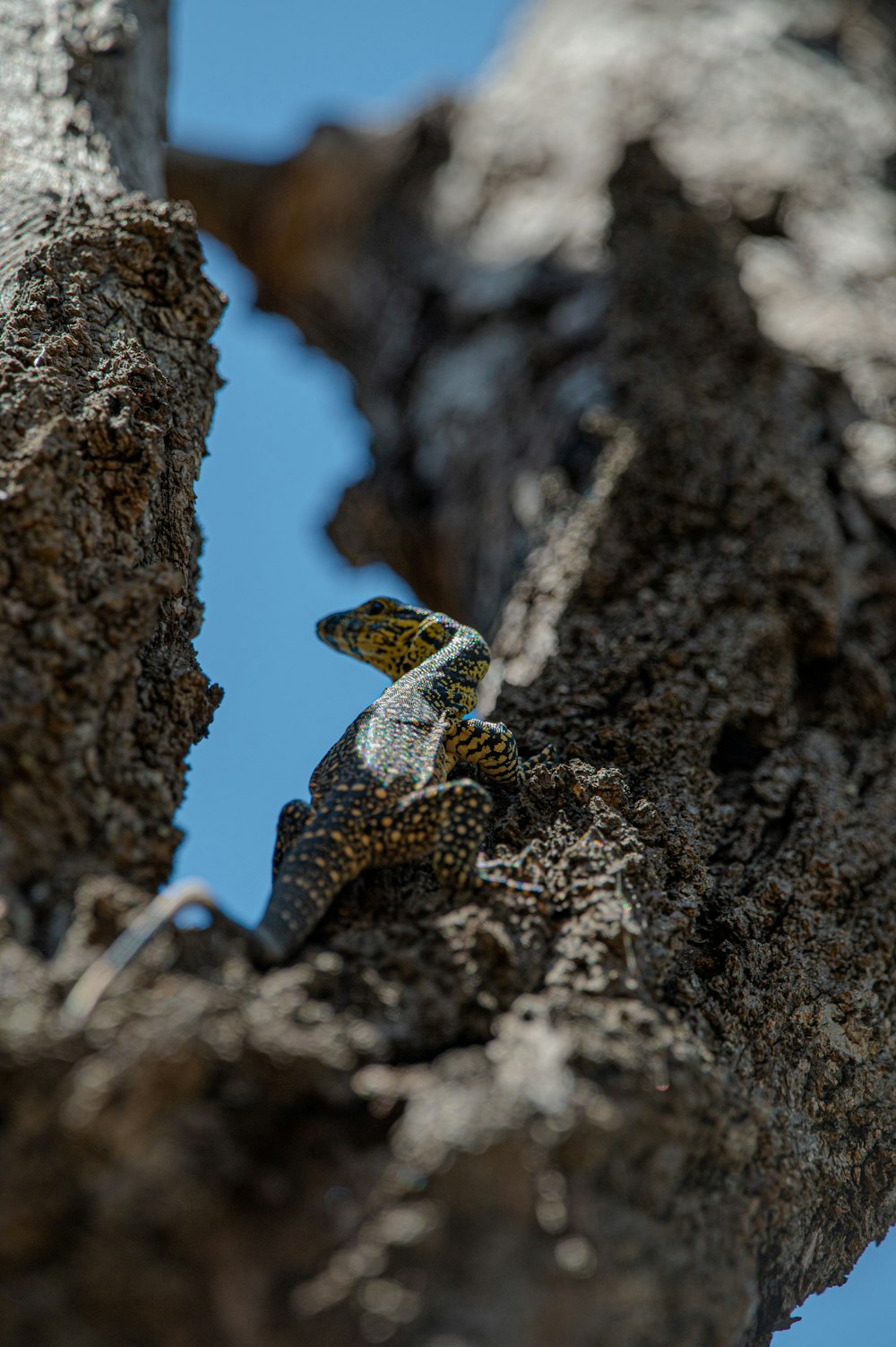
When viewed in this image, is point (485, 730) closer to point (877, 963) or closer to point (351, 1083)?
point (877, 963)

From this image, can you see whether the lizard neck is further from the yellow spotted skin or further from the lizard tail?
the lizard tail

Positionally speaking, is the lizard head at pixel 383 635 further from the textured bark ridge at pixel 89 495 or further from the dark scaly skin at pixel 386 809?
the textured bark ridge at pixel 89 495

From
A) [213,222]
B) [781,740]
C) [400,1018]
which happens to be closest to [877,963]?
[781,740]

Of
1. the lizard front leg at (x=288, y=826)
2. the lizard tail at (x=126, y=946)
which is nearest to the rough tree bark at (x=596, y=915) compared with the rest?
the lizard tail at (x=126, y=946)

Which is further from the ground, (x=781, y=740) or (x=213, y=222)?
(x=213, y=222)

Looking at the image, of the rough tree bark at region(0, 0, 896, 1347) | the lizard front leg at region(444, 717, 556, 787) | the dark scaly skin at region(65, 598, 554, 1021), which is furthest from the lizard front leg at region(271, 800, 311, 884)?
the lizard front leg at region(444, 717, 556, 787)

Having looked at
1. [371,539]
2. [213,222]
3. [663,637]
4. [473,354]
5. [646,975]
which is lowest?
[646,975]
